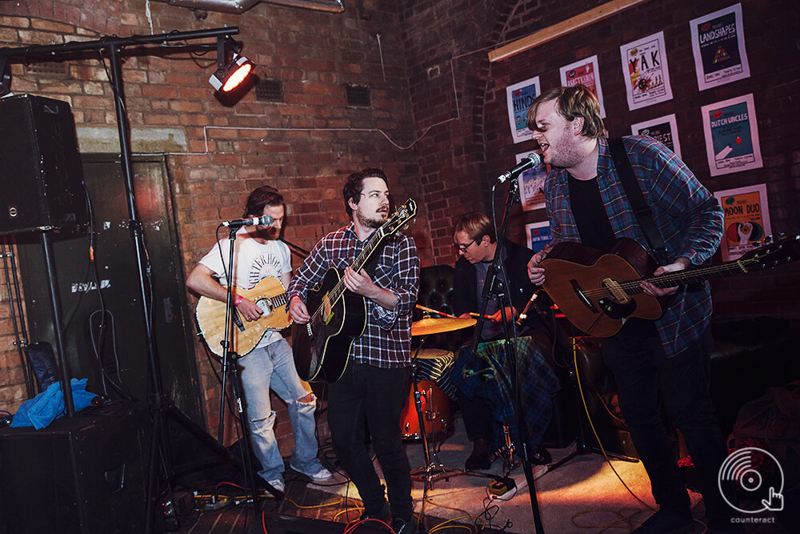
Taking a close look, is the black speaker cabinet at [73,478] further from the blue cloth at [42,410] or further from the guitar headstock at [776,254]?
the guitar headstock at [776,254]

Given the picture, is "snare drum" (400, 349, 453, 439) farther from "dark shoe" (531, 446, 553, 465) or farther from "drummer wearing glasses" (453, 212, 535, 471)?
"dark shoe" (531, 446, 553, 465)

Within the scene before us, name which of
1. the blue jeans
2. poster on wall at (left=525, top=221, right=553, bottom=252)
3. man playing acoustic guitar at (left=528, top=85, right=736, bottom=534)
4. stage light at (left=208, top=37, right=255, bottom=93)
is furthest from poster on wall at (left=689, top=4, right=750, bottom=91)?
the blue jeans

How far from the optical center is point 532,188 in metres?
5.54

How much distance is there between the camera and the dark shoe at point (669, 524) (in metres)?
2.63

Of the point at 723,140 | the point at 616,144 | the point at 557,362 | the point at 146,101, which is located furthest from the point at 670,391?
the point at 146,101

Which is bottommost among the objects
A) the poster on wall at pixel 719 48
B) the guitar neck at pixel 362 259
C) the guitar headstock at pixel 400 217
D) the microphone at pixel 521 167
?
the guitar neck at pixel 362 259

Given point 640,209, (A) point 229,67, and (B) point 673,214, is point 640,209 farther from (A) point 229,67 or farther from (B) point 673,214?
(A) point 229,67

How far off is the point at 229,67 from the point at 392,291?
244 centimetres

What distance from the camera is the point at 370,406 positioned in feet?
9.88

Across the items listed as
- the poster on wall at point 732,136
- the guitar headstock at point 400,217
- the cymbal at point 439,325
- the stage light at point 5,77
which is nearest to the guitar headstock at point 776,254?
the guitar headstock at point 400,217

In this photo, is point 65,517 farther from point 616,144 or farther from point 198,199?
point 616,144

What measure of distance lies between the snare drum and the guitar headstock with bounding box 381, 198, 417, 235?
1627mm

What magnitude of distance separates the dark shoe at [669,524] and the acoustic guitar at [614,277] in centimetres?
80

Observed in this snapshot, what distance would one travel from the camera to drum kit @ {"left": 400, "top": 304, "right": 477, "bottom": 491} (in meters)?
4.12
